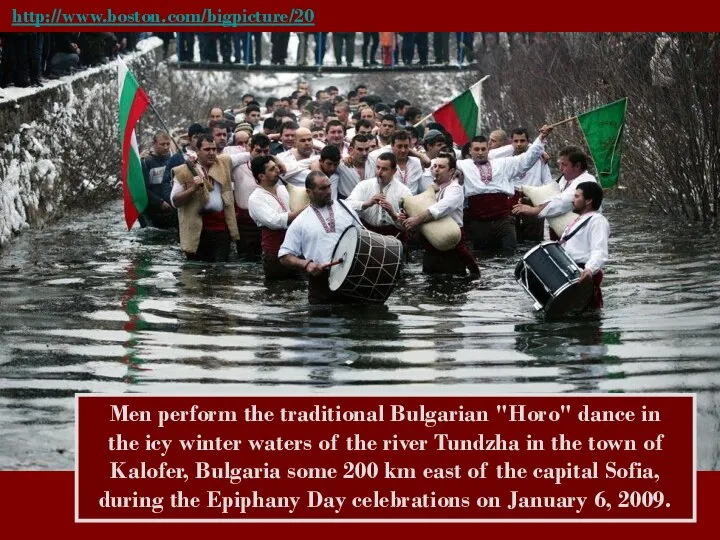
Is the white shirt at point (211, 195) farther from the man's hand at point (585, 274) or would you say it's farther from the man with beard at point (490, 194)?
the man's hand at point (585, 274)

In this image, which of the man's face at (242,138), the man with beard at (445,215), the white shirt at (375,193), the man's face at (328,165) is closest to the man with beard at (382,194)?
the white shirt at (375,193)

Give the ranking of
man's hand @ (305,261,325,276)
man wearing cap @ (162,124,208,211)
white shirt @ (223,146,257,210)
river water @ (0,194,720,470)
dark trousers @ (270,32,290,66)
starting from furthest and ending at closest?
dark trousers @ (270,32,290,66) → man wearing cap @ (162,124,208,211) → white shirt @ (223,146,257,210) → man's hand @ (305,261,325,276) → river water @ (0,194,720,470)

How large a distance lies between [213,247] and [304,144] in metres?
1.57

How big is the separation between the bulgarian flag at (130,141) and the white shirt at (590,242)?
630 centimetres

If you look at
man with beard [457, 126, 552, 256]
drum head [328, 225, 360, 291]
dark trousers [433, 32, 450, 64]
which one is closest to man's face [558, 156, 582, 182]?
drum head [328, 225, 360, 291]

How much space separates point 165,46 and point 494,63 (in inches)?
335

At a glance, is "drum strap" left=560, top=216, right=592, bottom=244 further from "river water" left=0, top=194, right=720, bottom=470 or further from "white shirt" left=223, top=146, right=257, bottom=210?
"white shirt" left=223, top=146, right=257, bottom=210

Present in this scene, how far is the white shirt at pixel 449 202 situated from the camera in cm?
1527

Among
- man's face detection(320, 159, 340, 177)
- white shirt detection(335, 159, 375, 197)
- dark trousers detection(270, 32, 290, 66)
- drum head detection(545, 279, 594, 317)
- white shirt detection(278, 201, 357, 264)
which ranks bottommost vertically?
drum head detection(545, 279, 594, 317)

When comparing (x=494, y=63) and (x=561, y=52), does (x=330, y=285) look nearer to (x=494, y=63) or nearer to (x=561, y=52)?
(x=561, y=52)

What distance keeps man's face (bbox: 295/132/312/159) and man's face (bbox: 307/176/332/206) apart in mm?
3872

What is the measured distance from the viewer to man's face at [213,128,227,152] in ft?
60.3

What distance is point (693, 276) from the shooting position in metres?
15.4

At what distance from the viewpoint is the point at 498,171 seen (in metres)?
17.8
